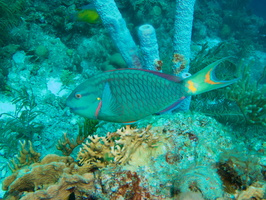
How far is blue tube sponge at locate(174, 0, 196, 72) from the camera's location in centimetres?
350

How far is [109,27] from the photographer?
3.52m

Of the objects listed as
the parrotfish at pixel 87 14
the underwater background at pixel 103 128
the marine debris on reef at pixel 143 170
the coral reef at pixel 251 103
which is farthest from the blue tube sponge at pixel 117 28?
the parrotfish at pixel 87 14

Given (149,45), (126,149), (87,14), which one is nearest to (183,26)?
(149,45)

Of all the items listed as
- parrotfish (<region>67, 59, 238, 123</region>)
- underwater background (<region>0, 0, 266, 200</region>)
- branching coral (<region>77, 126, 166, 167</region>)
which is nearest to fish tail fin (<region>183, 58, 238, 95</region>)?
parrotfish (<region>67, 59, 238, 123</region>)

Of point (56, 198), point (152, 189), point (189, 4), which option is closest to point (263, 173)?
point (152, 189)

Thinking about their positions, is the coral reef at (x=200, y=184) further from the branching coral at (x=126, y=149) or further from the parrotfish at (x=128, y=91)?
the parrotfish at (x=128, y=91)

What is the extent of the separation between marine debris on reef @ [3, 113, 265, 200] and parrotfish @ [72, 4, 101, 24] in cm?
449

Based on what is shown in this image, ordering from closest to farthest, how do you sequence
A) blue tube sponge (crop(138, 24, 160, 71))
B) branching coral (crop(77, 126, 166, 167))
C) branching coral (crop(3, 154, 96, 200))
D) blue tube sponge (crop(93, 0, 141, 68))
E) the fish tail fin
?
1. the fish tail fin
2. branching coral (crop(3, 154, 96, 200))
3. branching coral (crop(77, 126, 166, 167))
4. blue tube sponge (crop(138, 24, 160, 71))
5. blue tube sponge (crop(93, 0, 141, 68))

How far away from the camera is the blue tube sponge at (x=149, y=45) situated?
10.5ft

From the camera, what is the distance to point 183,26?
3588 mm

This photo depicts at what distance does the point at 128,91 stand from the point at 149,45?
5.60ft

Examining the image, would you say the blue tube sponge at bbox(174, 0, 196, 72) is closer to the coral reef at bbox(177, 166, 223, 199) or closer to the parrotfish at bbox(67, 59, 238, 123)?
the parrotfish at bbox(67, 59, 238, 123)

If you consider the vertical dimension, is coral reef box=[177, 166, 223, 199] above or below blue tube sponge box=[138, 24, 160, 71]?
below

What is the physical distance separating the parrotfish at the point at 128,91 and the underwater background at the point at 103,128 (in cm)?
44
